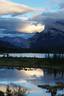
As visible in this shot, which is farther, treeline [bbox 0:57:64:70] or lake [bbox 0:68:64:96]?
treeline [bbox 0:57:64:70]

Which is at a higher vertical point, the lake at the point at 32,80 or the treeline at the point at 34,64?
the lake at the point at 32,80

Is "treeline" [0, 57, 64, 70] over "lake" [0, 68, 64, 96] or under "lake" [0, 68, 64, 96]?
under

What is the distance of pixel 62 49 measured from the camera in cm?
11244

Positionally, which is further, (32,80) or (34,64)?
(34,64)

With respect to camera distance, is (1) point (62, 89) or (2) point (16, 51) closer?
(1) point (62, 89)

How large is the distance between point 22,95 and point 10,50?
115641mm

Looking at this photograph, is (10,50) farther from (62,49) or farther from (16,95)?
(16,95)

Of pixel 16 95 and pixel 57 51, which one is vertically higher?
pixel 16 95

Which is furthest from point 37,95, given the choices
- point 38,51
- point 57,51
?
point 38,51

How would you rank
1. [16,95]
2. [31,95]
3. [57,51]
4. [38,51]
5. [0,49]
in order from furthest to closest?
1. [38,51]
2. [0,49]
3. [57,51]
4. [31,95]
5. [16,95]

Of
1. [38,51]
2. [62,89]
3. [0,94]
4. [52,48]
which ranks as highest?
[0,94]

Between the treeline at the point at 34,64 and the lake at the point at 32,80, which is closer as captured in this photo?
the lake at the point at 32,80

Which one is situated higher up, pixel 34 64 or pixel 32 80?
pixel 32 80

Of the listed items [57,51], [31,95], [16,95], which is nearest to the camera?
[16,95]
